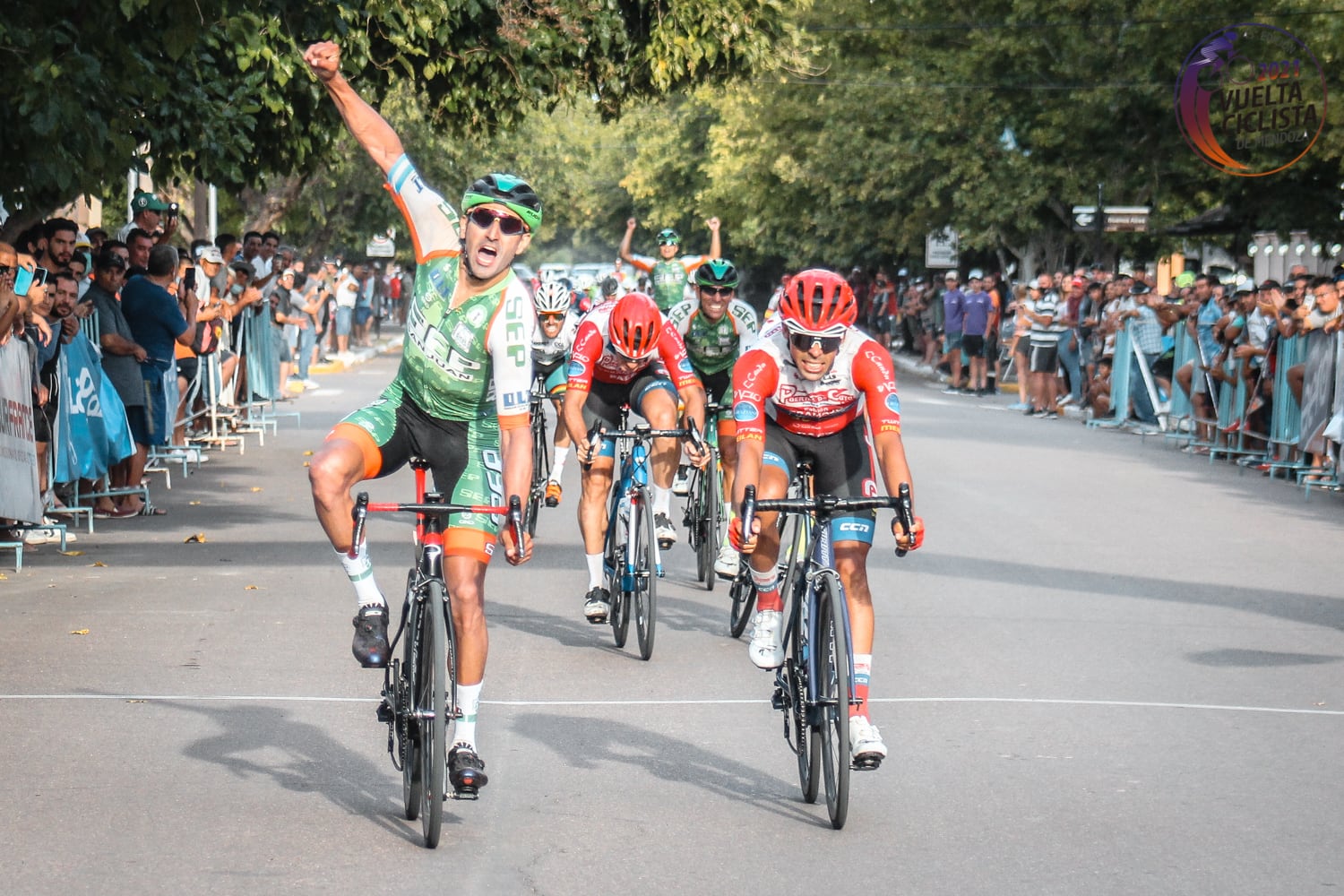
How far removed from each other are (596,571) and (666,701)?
1.67m

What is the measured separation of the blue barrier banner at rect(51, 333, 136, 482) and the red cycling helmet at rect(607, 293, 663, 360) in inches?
182

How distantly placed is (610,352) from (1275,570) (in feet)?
15.7

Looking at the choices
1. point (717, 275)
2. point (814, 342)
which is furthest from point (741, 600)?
point (814, 342)

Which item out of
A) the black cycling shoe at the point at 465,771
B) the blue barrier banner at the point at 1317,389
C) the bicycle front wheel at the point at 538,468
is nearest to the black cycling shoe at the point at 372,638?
the black cycling shoe at the point at 465,771

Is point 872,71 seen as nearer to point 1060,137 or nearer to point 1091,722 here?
point 1060,137

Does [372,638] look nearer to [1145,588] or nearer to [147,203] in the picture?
[1145,588]

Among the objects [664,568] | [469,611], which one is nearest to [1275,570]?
[664,568]

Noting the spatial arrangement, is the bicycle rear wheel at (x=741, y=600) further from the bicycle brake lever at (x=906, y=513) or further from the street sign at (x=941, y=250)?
the street sign at (x=941, y=250)

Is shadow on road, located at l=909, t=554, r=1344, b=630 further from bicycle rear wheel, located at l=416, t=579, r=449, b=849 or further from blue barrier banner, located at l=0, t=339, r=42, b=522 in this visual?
bicycle rear wheel, located at l=416, t=579, r=449, b=849

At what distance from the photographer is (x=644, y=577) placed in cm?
946

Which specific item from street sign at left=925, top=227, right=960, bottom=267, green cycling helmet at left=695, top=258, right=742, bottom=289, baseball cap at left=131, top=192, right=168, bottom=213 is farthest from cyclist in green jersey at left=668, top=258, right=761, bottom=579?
street sign at left=925, top=227, right=960, bottom=267

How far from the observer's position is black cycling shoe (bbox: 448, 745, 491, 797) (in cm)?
602
